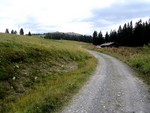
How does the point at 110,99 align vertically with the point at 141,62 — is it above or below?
below

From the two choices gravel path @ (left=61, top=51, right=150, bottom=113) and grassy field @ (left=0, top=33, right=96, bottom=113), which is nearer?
gravel path @ (left=61, top=51, right=150, bottom=113)

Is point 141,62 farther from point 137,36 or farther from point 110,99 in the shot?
point 137,36

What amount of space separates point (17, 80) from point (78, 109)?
859cm

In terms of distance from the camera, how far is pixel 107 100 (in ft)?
41.5

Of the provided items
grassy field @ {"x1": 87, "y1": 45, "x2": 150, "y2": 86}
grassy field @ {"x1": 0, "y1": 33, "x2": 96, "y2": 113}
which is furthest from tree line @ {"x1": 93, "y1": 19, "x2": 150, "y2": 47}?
grassy field @ {"x1": 0, "y1": 33, "x2": 96, "y2": 113}

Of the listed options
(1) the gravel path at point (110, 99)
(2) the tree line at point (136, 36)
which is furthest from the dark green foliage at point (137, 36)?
(1) the gravel path at point (110, 99)

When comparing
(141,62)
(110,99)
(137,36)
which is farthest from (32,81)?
(137,36)

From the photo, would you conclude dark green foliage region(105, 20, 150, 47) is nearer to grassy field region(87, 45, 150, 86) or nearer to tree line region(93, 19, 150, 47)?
tree line region(93, 19, 150, 47)

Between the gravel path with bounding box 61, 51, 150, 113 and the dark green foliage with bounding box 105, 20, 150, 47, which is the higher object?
the dark green foliage with bounding box 105, 20, 150, 47

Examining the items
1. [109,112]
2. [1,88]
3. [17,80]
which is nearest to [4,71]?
[17,80]

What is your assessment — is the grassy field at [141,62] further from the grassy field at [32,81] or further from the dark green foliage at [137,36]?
the dark green foliage at [137,36]

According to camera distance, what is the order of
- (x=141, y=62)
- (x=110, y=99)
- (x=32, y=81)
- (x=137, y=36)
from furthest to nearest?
(x=137, y=36) < (x=141, y=62) < (x=32, y=81) < (x=110, y=99)

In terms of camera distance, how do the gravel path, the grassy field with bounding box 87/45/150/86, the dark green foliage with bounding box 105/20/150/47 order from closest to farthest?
the gravel path
the grassy field with bounding box 87/45/150/86
the dark green foliage with bounding box 105/20/150/47

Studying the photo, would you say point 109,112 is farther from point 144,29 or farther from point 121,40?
point 121,40
